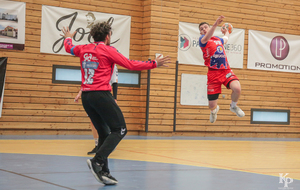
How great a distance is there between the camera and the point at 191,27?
47.4 ft

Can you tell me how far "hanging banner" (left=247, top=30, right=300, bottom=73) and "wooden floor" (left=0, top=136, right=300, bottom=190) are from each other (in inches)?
266

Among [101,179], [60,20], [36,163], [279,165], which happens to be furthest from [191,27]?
[101,179]

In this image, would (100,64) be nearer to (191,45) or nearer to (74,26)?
(74,26)

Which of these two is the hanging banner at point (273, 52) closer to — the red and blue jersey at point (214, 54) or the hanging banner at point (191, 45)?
the hanging banner at point (191, 45)

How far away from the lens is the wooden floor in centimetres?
504

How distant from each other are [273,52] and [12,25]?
9.16 metres

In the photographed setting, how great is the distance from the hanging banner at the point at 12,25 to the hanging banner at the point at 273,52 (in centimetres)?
779

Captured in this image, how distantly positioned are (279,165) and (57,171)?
3.74 m

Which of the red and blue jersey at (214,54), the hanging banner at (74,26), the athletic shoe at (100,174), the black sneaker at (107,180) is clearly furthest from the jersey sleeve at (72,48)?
the hanging banner at (74,26)

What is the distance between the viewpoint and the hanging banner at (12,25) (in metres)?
11.8

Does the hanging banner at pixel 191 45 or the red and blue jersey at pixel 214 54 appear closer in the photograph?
the red and blue jersey at pixel 214 54

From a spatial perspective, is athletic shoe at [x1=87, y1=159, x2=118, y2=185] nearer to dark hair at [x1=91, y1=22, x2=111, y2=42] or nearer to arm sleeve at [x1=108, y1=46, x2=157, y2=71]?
arm sleeve at [x1=108, y1=46, x2=157, y2=71]

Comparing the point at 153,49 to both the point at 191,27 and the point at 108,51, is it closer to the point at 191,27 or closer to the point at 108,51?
the point at 191,27

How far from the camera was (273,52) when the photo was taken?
15953 mm
